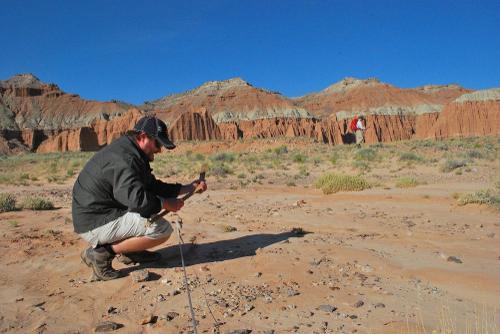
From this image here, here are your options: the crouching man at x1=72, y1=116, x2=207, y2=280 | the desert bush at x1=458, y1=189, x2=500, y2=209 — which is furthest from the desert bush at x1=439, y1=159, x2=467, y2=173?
the crouching man at x1=72, y1=116, x2=207, y2=280

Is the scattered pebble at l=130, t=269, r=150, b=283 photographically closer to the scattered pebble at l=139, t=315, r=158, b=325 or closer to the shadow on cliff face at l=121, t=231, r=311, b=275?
the shadow on cliff face at l=121, t=231, r=311, b=275

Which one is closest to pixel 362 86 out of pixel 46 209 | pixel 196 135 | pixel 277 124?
pixel 277 124

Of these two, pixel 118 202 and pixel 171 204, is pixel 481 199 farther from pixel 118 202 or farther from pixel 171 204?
pixel 118 202

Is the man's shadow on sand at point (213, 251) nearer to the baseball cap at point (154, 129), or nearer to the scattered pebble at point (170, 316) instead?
the scattered pebble at point (170, 316)

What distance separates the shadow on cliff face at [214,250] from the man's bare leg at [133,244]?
28cm

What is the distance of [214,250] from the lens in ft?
17.0

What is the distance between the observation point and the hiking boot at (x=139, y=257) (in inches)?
182

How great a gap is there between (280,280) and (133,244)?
4.82 ft

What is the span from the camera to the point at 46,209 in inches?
366

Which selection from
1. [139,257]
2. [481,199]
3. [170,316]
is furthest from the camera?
[481,199]

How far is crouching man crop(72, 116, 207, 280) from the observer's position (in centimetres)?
395

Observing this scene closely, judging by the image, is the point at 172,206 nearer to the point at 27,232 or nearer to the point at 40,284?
the point at 40,284

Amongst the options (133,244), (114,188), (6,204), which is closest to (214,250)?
(133,244)

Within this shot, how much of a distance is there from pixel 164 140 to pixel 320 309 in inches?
80.9
